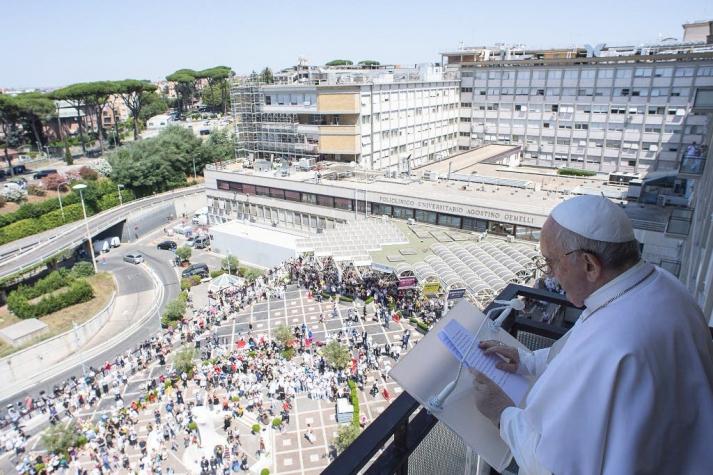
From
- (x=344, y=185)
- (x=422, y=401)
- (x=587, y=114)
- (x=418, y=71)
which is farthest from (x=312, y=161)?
(x=422, y=401)

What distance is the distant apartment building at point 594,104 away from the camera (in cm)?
4475

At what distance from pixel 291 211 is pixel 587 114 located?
34.0 metres

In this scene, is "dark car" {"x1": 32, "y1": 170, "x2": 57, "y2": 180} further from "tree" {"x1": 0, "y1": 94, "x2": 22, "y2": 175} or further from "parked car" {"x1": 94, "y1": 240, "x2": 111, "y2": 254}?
"parked car" {"x1": 94, "y1": 240, "x2": 111, "y2": 254}

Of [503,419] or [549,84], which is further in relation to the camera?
[549,84]

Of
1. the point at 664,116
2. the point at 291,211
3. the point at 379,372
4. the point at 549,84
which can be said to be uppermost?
the point at 549,84

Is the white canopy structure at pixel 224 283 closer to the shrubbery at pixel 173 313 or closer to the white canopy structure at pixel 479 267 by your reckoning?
the shrubbery at pixel 173 313

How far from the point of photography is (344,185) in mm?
33688

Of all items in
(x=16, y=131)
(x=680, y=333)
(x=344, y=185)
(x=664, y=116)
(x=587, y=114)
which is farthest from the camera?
(x=16, y=131)

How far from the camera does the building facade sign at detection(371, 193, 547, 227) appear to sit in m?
25.5

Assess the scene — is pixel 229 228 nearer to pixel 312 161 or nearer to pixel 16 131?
pixel 312 161

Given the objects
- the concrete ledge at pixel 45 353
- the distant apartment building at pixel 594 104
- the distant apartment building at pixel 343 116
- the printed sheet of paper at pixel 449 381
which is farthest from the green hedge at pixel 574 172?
the printed sheet of paper at pixel 449 381

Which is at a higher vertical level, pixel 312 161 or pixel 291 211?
pixel 312 161

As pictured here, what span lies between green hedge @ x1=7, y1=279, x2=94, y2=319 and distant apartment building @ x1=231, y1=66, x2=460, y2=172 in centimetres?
2015

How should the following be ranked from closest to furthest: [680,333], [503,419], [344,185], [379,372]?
[680,333] → [503,419] → [379,372] → [344,185]
